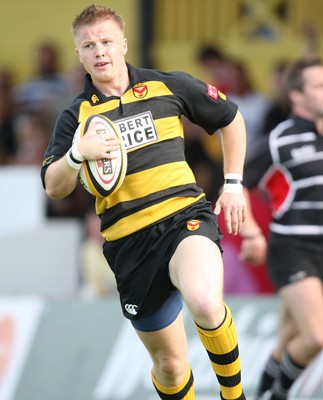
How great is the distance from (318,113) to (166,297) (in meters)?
2.51

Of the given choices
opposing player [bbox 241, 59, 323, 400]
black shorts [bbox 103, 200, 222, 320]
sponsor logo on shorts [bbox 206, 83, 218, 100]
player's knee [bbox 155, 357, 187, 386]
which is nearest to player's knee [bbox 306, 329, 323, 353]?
opposing player [bbox 241, 59, 323, 400]

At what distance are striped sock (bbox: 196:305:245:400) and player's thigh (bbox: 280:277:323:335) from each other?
6.76 feet

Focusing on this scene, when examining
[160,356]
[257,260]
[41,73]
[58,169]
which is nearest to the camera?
[58,169]

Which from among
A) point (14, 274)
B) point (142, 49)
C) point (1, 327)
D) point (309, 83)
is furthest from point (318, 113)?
point (142, 49)

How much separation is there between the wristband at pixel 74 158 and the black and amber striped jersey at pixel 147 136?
7.7 inches

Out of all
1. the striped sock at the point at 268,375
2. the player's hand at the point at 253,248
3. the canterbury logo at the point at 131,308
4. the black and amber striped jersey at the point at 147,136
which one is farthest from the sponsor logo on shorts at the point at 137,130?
the striped sock at the point at 268,375

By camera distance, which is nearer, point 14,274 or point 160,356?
point 160,356

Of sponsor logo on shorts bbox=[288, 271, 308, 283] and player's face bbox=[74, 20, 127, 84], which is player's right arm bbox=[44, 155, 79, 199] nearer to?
player's face bbox=[74, 20, 127, 84]

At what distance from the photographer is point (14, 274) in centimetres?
1126

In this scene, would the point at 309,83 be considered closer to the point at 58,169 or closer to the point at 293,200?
the point at 293,200

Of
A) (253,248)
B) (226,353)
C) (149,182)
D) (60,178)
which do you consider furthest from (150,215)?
(253,248)

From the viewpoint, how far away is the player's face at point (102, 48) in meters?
6.00

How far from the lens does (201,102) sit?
6.21 metres

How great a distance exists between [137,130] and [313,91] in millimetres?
2560
